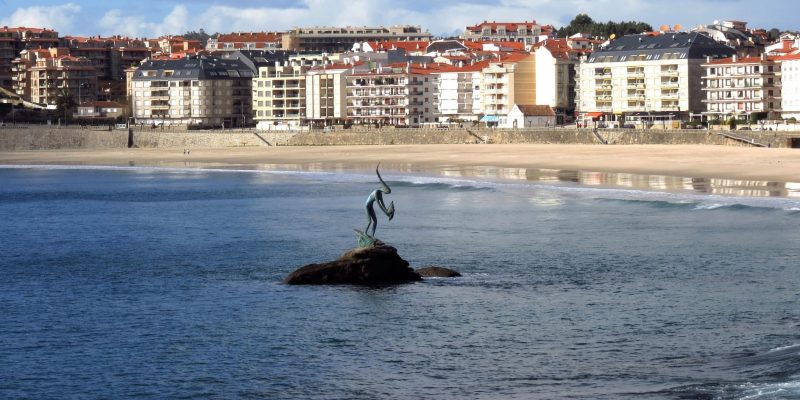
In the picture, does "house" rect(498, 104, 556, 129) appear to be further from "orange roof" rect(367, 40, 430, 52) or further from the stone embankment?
"orange roof" rect(367, 40, 430, 52)

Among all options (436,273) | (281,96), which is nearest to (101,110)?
(281,96)

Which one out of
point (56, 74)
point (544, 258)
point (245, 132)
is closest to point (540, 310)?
point (544, 258)

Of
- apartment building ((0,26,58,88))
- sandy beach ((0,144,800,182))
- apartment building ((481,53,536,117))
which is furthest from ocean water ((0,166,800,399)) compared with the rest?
apartment building ((0,26,58,88))

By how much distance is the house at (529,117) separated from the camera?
100 m

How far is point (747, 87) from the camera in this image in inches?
3693

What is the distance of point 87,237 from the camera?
3988 cm

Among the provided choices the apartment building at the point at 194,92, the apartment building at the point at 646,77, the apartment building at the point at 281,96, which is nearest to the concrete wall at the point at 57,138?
the apartment building at the point at 281,96

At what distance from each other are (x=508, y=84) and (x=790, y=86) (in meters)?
24.9

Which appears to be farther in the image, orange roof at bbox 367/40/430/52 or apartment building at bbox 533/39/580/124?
orange roof at bbox 367/40/430/52

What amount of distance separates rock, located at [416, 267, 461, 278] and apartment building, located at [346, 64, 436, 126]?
87201mm

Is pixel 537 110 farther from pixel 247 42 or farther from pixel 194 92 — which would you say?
pixel 247 42

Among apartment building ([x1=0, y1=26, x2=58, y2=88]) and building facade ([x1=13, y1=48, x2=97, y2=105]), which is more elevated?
apartment building ([x1=0, y1=26, x2=58, y2=88])

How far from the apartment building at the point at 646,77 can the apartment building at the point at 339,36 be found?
72.4m

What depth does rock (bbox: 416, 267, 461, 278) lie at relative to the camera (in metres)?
28.2
